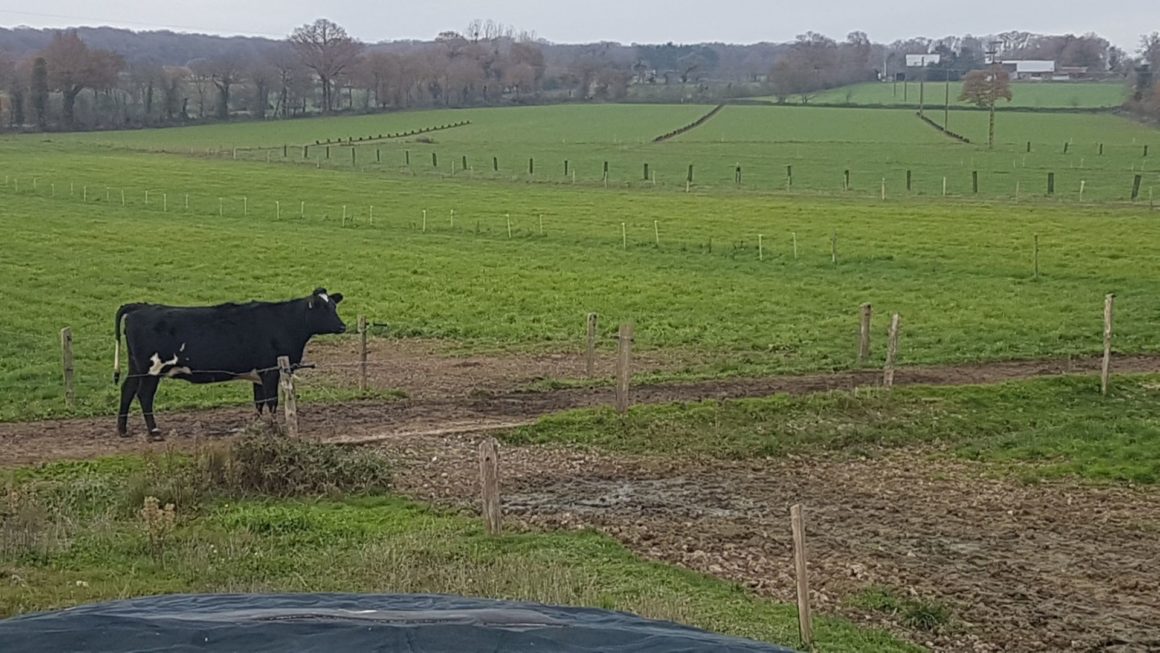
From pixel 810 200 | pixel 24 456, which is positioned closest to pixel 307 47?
pixel 810 200

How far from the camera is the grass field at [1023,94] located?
112 metres

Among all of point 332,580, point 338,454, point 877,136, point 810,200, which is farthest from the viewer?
point 877,136

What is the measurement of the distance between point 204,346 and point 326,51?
11249 centimetres

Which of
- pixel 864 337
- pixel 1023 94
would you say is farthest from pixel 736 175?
pixel 1023 94

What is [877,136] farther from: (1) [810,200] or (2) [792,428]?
(2) [792,428]

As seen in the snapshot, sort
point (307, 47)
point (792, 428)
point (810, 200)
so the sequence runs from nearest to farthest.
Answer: point (792, 428) → point (810, 200) → point (307, 47)

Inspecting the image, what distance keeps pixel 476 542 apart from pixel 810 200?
39313 millimetres

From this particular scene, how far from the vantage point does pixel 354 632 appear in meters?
5.69

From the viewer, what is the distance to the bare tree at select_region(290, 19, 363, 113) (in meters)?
119

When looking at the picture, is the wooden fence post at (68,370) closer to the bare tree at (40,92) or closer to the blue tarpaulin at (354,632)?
the blue tarpaulin at (354,632)

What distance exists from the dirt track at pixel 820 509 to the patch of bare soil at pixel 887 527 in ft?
0.09

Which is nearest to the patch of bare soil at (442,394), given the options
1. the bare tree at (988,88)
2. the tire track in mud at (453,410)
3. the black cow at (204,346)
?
the tire track in mud at (453,410)

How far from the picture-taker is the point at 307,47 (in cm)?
12719

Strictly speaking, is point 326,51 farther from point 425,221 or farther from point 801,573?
point 801,573
